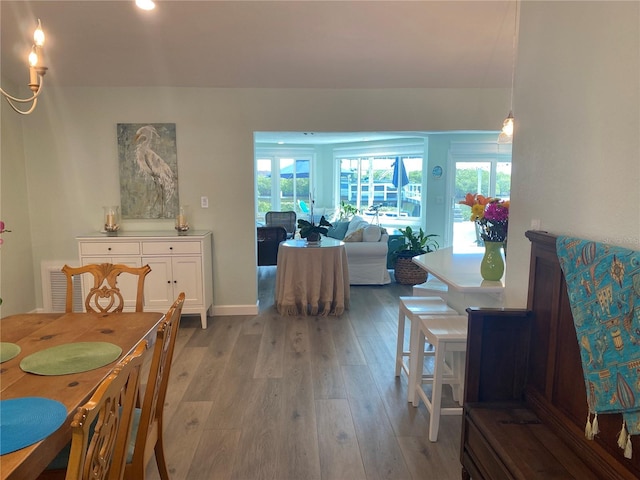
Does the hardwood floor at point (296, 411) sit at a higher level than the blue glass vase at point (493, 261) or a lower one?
lower

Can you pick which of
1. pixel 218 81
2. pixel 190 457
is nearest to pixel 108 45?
pixel 218 81

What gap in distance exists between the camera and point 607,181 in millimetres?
1504

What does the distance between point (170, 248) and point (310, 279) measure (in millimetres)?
1495

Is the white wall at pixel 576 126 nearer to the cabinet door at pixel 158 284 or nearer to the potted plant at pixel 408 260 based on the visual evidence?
the cabinet door at pixel 158 284

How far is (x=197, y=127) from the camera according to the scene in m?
4.38

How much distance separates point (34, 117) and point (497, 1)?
4.39 meters

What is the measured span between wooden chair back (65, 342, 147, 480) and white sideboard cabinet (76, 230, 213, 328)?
2.91 metres

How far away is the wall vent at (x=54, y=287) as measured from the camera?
441 centimetres

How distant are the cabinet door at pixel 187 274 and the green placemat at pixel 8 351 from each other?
7.82 ft

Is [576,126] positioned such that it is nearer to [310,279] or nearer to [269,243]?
[310,279]

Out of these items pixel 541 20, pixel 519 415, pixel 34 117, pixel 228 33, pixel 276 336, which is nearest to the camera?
pixel 519 415

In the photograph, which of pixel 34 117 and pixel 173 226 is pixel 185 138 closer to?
pixel 173 226

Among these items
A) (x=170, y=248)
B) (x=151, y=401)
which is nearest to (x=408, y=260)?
(x=170, y=248)

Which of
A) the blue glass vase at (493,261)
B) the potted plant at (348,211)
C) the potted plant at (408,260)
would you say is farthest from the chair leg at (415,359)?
the potted plant at (348,211)
